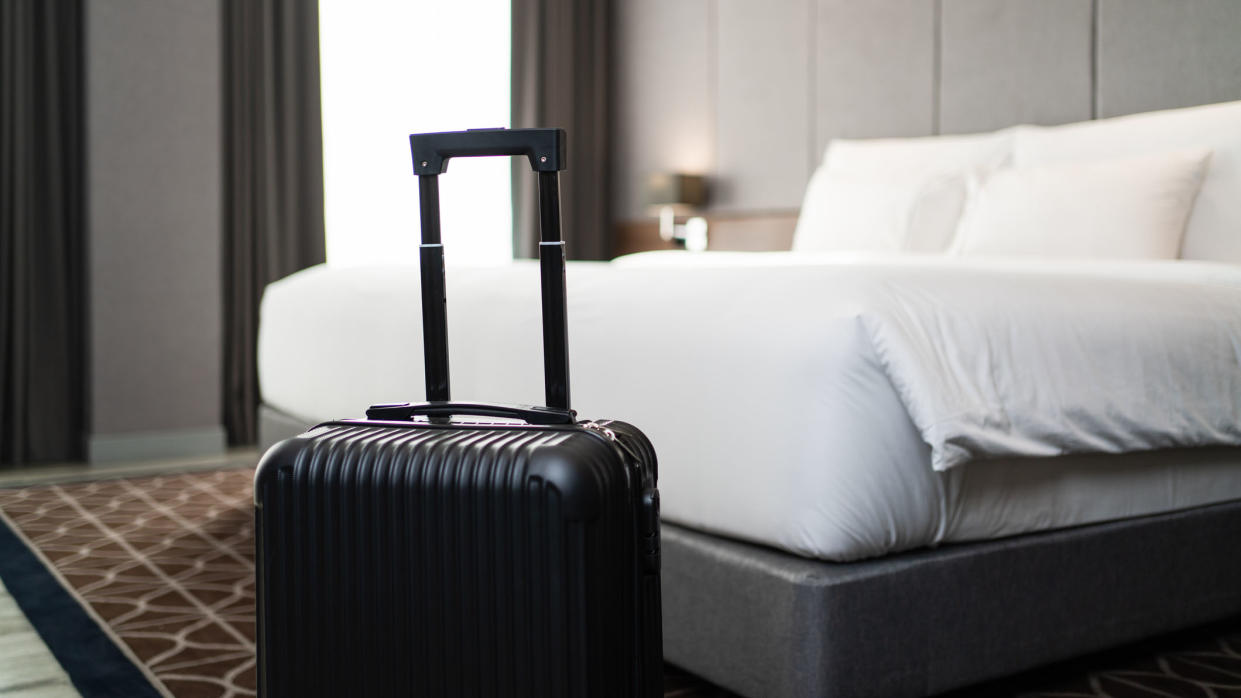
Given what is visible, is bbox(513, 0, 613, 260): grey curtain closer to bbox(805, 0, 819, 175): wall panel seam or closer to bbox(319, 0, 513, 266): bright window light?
bbox(319, 0, 513, 266): bright window light

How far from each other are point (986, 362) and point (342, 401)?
188 cm

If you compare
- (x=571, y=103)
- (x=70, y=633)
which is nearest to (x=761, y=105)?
(x=571, y=103)

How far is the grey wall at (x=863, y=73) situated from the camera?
361 centimetres

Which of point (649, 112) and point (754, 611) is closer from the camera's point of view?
point (754, 611)

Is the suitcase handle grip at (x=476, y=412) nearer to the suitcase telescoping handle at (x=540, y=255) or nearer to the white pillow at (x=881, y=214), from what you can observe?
the suitcase telescoping handle at (x=540, y=255)

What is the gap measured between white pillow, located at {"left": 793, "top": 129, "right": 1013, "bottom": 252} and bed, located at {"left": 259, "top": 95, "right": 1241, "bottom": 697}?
→ 4.10 feet

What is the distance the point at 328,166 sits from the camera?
534 centimetres

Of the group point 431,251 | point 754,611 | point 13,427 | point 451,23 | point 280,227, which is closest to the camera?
point 431,251

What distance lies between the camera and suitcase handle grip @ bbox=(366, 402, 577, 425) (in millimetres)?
1214

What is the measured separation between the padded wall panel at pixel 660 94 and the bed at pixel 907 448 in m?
3.38

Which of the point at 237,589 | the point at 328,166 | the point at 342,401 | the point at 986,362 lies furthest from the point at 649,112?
the point at 986,362

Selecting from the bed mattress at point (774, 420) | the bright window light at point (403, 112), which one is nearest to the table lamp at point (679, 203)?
the bright window light at point (403, 112)

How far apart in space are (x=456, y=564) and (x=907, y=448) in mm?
863

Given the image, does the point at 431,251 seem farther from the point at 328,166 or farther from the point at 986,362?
the point at 328,166
